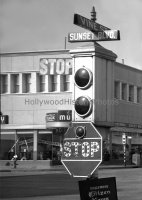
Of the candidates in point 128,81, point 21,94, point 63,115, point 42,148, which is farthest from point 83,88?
point 42,148

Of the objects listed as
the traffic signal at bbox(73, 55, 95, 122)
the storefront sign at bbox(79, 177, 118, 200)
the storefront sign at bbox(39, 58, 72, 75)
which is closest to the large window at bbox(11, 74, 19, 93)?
the storefront sign at bbox(39, 58, 72, 75)

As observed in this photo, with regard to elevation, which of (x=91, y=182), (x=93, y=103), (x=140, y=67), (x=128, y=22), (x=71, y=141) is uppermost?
(x=128, y=22)

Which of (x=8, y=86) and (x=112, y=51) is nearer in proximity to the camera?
(x=8, y=86)

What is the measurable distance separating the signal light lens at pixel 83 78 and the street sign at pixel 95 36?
0.61 feet

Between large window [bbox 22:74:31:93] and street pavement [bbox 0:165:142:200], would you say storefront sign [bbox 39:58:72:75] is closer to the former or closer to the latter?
large window [bbox 22:74:31:93]

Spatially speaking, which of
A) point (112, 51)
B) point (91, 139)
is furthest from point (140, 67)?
point (91, 139)

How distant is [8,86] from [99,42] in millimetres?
720

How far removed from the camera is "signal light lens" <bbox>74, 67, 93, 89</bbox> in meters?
3.54

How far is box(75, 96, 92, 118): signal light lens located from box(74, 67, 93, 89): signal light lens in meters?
0.09

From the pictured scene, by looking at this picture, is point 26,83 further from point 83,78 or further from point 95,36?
point 95,36

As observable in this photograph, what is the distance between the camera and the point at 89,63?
3.59 meters

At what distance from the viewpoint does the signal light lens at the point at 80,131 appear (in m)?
3.53

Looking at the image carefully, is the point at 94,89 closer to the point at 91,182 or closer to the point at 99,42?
the point at 99,42

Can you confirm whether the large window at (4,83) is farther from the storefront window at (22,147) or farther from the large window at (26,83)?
the storefront window at (22,147)
